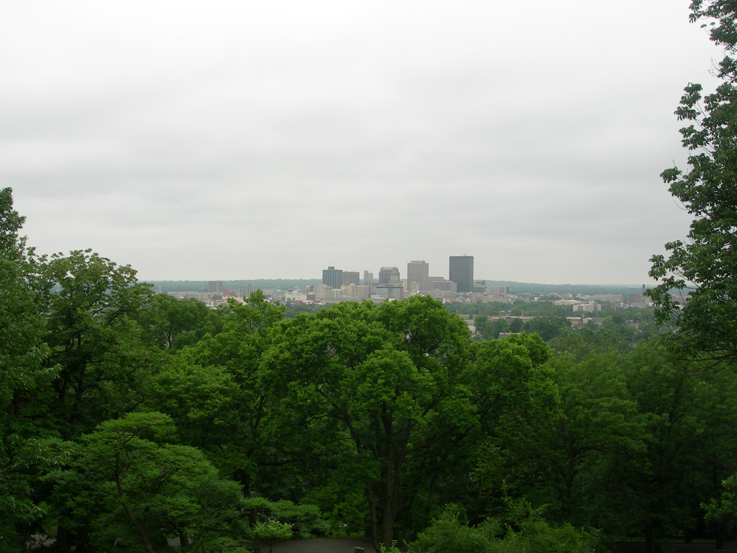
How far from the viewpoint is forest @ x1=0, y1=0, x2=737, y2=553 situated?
48.2 ft

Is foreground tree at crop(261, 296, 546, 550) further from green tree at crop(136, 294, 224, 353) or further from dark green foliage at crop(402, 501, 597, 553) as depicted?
green tree at crop(136, 294, 224, 353)

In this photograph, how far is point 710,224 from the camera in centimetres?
1445

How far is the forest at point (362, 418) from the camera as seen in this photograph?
14703 mm

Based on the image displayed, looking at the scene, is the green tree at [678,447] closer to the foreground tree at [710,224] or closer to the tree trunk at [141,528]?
the foreground tree at [710,224]

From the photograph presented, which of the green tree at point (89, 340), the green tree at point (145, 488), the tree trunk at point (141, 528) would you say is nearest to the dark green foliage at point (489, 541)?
the green tree at point (145, 488)

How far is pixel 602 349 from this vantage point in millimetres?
46719

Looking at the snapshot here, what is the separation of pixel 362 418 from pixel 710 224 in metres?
13.3

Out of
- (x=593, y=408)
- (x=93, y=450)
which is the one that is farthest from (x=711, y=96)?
(x=93, y=450)

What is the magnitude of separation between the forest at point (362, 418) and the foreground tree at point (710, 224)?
6 cm

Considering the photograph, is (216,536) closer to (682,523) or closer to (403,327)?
(403,327)

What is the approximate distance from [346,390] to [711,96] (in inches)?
547

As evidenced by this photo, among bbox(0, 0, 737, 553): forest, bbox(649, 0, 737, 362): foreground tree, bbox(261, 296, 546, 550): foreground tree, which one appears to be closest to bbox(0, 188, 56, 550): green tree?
bbox(0, 0, 737, 553): forest

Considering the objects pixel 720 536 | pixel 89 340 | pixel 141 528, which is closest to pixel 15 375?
pixel 141 528

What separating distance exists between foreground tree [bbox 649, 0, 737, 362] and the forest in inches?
2.5
